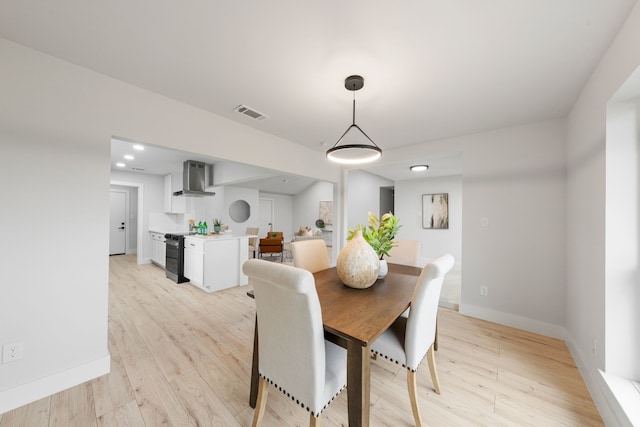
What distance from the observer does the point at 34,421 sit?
1.40 meters

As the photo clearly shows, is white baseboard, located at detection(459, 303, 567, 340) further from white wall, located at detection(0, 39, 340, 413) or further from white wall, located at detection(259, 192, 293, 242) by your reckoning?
white wall, located at detection(259, 192, 293, 242)

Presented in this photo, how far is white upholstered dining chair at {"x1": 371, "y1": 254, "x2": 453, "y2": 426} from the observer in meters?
1.25

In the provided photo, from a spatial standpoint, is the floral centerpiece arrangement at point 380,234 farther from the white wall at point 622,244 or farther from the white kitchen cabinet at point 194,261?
the white kitchen cabinet at point 194,261

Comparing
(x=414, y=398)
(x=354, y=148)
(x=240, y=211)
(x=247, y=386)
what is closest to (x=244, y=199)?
(x=240, y=211)

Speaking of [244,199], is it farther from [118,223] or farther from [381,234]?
[381,234]

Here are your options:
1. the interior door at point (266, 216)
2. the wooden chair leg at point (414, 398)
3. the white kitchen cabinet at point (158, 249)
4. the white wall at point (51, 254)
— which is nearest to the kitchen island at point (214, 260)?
the white kitchen cabinet at point (158, 249)

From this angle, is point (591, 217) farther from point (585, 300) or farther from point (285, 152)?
point (285, 152)

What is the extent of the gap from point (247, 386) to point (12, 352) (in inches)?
60.0

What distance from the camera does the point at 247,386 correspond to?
5.54 feet

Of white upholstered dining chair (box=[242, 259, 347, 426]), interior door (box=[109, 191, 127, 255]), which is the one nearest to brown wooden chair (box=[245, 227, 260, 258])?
interior door (box=[109, 191, 127, 255])

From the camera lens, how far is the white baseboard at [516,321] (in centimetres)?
244

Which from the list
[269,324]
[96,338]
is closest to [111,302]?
[96,338]

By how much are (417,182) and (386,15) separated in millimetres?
5625

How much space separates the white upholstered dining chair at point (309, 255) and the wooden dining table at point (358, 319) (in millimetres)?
345
